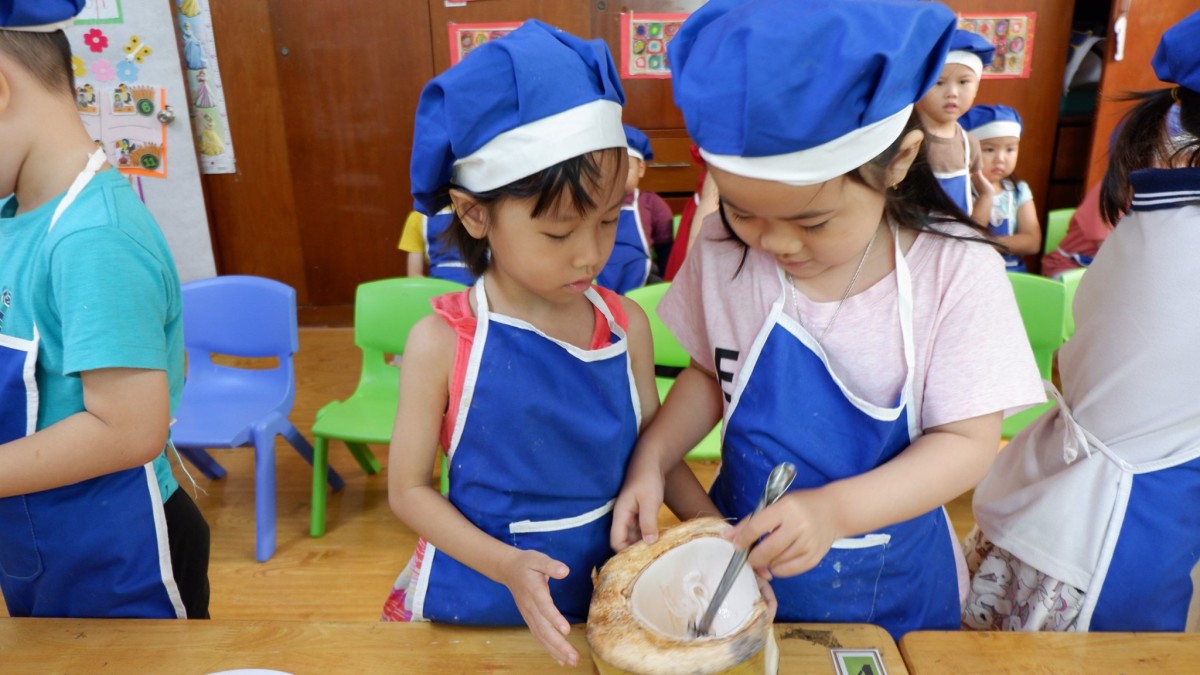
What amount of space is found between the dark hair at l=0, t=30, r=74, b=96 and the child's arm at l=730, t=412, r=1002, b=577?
856mm

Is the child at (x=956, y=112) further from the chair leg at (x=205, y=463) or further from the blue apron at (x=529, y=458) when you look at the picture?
the chair leg at (x=205, y=463)

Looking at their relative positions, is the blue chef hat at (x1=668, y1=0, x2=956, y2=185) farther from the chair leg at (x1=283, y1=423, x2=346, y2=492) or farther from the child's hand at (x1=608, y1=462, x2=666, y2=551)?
the chair leg at (x1=283, y1=423, x2=346, y2=492)

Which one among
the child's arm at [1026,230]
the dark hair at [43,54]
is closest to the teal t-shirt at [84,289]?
the dark hair at [43,54]

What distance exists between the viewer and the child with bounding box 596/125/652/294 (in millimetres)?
2643

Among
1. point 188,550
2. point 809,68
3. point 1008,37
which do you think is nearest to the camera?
point 809,68

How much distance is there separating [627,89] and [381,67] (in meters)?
1.05

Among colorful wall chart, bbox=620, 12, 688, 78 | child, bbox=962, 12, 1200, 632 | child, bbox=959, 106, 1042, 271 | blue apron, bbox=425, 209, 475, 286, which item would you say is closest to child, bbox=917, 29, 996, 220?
child, bbox=959, 106, 1042, 271

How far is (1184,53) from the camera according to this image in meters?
0.93

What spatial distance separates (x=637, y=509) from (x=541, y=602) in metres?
0.18

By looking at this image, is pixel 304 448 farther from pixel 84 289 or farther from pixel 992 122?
pixel 992 122

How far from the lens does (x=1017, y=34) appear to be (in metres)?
3.51

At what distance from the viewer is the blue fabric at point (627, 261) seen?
8.74 feet

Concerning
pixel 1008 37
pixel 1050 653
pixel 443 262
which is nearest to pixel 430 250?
pixel 443 262

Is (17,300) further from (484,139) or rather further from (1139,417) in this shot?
(1139,417)
